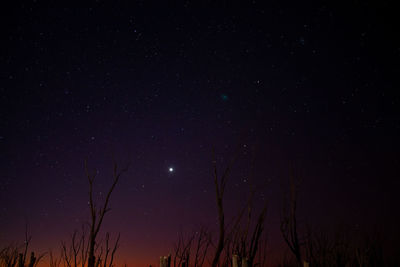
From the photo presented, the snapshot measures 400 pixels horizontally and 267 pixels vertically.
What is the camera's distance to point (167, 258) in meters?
5.84

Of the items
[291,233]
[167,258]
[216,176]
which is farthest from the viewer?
[291,233]

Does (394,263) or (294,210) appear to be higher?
(294,210)

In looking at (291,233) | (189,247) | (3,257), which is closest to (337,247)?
(291,233)

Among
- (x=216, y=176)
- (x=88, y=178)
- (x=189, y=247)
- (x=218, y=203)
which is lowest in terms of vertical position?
(x=189, y=247)

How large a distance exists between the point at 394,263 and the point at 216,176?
1328 cm

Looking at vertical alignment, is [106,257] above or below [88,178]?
below

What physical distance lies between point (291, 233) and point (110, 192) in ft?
23.2

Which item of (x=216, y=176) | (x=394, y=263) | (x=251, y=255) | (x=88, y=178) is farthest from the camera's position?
(x=394, y=263)

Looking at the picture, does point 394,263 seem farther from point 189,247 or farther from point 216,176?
point 216,176

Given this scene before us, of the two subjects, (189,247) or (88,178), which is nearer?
(189,247)

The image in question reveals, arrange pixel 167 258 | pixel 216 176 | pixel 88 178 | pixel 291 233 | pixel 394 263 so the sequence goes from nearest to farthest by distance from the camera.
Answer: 1. pixel 167 258
2. pixel 216 176
3. pixel 291 233
4. pixel 88 178
5. pixel 394 263

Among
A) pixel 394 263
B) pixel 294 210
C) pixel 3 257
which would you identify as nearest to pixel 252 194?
pixel 294 210

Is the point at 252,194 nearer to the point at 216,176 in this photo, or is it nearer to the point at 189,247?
the point at 216,176

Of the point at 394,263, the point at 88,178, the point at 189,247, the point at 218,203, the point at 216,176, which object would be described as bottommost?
the point at 394,263
